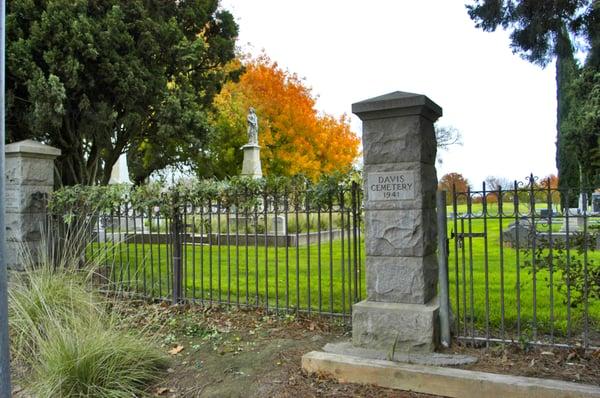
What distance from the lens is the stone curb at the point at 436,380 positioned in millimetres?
3266

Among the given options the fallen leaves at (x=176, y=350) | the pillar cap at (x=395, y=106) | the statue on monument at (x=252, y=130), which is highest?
the statue on monument at (x=252, y=130)

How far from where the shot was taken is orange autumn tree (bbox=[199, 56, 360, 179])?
76.4ft

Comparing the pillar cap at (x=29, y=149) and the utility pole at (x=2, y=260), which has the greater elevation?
the pillar cap at (x=29, y=149)

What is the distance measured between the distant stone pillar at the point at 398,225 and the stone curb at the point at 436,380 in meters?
0.36

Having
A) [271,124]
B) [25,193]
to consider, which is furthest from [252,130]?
[25,193]

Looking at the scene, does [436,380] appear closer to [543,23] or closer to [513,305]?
[513,305]

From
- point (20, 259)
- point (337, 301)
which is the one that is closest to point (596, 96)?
point (337, 301)

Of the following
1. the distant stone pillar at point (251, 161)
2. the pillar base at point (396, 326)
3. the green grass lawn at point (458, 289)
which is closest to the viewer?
the pillar base at point (396, 326)

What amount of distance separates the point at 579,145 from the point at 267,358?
15948mm

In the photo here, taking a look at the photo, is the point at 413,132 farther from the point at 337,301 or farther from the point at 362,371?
the point at 337,301

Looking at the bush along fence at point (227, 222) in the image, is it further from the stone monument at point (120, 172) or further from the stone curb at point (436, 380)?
the stone monument at point (120, 172)

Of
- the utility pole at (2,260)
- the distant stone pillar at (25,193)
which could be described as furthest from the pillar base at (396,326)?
the distant stone pillar at (25,193)

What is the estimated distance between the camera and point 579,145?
653 inches

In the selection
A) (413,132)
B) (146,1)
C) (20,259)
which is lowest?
(20,259)
